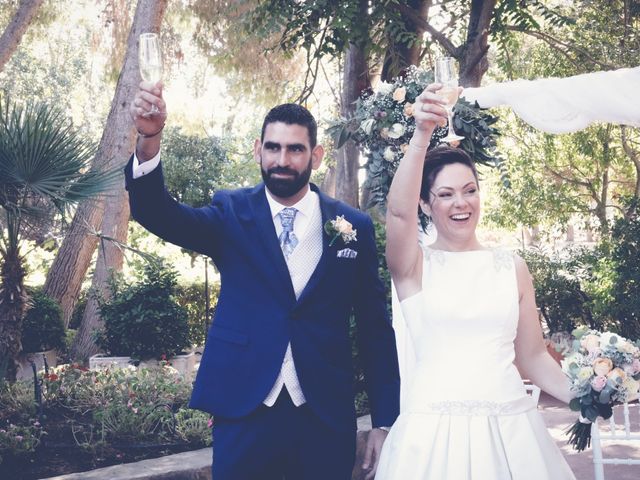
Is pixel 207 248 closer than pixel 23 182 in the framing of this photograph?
Yes

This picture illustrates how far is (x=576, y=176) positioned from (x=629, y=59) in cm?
481

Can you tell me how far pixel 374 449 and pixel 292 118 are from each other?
128 centimetres

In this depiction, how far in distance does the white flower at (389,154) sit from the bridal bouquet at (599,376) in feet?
6.90

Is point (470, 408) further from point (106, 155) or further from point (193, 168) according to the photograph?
point (193, 168)

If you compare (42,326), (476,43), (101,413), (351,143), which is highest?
(476,43)

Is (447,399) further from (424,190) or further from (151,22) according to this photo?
(151,22)

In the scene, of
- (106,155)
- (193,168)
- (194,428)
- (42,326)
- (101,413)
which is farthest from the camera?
(193,168)

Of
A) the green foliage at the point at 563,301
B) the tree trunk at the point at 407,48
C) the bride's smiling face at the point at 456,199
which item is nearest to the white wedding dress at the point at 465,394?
the bride's smiling face at the point at 456,199

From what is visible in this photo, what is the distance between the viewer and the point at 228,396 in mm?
2750

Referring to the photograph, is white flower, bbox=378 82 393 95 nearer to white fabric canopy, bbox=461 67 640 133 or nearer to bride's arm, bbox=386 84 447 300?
bride's arm, bbox=386 84 447 300

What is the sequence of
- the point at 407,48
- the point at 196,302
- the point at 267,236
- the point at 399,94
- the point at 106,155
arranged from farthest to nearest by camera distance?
1. the point at 196,302
2. the point at 106,155
3. the point at 407,48
4. the point at 399,94
5. the point at 267,236

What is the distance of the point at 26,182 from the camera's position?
18.1 ft

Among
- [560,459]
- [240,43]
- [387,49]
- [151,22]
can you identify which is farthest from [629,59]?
[560,459]

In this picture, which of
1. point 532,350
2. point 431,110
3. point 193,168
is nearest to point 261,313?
point 431,110
